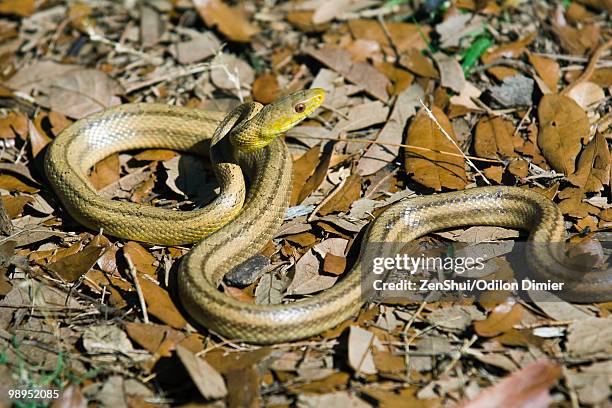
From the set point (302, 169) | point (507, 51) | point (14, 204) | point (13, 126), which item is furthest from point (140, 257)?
point (507, 51)

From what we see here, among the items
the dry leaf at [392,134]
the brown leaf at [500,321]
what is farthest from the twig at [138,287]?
the brown leaf at [500,321]

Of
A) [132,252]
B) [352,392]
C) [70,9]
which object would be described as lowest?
[352,392]

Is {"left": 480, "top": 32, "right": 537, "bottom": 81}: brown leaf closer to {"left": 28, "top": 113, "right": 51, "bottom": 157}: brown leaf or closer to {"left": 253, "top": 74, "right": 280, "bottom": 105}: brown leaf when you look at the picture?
{"left": 253, "top": 74, "right": 280, "bottom": 105}: brown leaf

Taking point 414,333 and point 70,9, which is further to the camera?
point 70,9

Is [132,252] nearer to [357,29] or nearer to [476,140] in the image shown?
[476,140]

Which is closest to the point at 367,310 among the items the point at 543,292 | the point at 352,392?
the point at 352,392

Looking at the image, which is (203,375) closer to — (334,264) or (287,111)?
A: (334,264)

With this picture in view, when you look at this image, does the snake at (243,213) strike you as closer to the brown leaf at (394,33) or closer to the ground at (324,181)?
the ground at (324,181)
